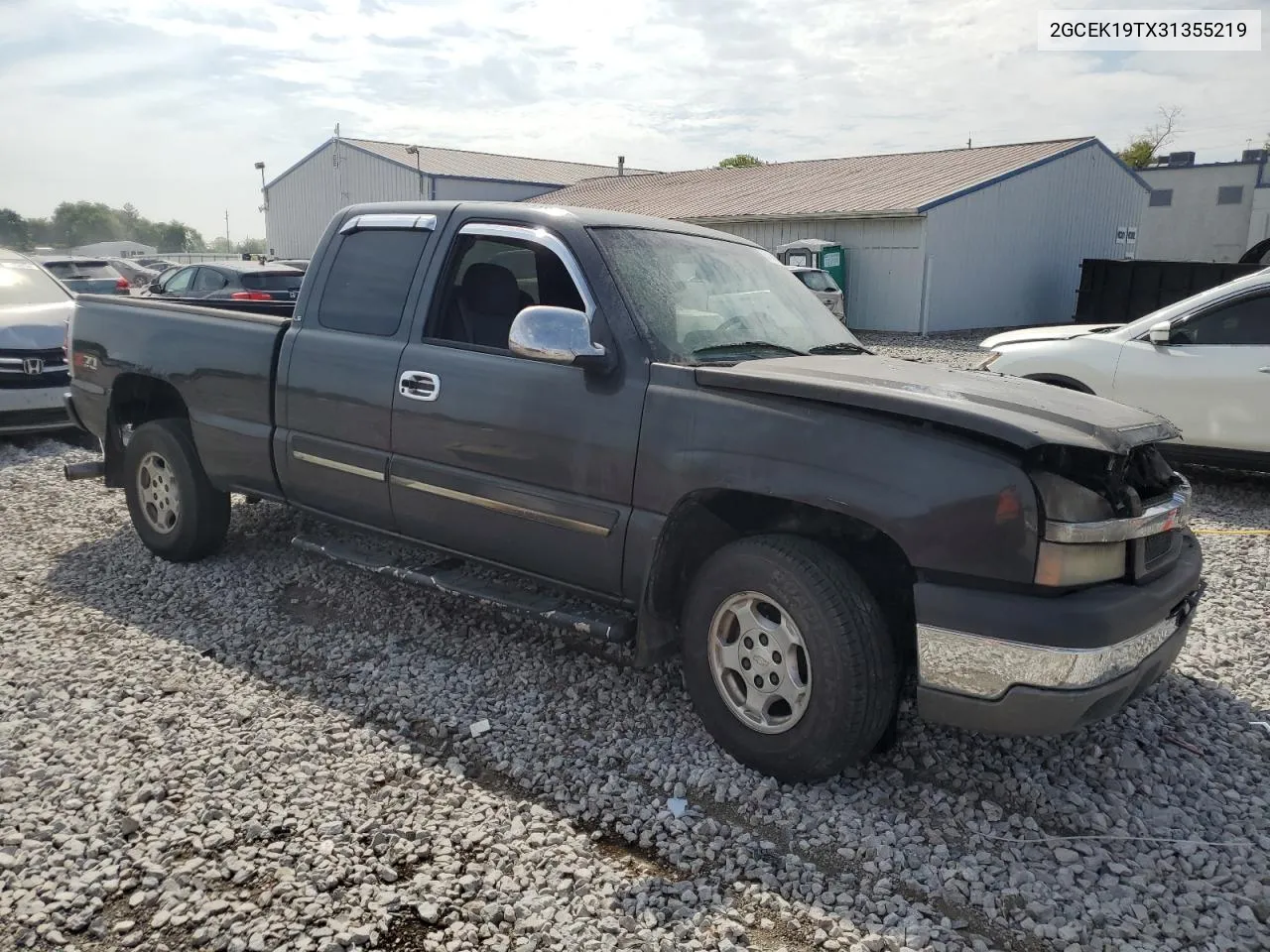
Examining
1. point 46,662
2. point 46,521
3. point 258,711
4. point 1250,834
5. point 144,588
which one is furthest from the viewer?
point 46,521

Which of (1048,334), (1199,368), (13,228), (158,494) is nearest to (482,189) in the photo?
(1048,334)

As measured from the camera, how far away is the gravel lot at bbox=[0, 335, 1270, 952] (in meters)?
2.79

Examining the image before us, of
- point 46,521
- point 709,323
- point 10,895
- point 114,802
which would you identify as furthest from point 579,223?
point 46,521

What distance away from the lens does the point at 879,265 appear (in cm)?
2400

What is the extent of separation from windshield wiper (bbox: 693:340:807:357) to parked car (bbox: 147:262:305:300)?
1030cm

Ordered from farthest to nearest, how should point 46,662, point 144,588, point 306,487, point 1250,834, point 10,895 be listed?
1. point 144,588
2. point 306,487
3. point 46,662
4. point 1250,834
5. point 10,895

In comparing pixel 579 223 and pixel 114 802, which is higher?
pixel 579 223

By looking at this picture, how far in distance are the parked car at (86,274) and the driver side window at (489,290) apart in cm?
1489

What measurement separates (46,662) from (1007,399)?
425 centimetres

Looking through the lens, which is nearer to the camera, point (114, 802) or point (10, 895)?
point (10, 895)

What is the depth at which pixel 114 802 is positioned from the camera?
331 centimetres

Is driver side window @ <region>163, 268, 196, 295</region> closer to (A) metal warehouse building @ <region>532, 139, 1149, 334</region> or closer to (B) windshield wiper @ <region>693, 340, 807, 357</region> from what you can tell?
(A) metal warehouse building @ <region>532, 139, 1149, 334</region>

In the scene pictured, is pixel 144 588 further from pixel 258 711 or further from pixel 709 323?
pixel 709 323

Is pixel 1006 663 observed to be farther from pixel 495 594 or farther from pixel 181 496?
pixel 181 496
